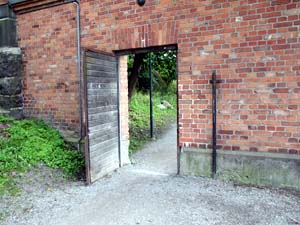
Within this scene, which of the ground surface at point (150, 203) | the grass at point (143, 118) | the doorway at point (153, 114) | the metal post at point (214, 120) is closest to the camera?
the ground surface at point (150, 203)

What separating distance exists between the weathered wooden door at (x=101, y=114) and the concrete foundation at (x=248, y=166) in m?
1.38

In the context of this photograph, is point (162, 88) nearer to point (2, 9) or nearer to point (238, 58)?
point (2, 9)

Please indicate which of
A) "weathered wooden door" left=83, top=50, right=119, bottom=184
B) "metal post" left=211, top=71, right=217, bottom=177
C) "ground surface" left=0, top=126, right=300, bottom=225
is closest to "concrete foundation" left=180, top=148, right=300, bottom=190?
"metal post" left=211, top=71, right=217, bottom=177

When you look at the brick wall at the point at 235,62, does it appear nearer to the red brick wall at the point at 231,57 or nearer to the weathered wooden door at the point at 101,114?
the red brick wall at the point at 231,57

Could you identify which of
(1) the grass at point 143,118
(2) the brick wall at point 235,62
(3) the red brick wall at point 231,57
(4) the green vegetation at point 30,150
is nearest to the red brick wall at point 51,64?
(4) the green vegetation at point 30,150

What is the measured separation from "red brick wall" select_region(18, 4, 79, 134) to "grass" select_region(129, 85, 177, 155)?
6.81ft

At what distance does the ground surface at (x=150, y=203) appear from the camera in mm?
3129

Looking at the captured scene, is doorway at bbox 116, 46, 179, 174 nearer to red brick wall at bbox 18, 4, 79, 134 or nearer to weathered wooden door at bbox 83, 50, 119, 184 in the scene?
weathered wooden door at bbox 83, 50, 119, 184

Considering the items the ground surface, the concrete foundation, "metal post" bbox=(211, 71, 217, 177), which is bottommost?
the ground surface

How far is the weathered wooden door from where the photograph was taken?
434 cm

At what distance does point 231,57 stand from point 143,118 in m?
6.18

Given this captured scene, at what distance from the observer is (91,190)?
416 cm

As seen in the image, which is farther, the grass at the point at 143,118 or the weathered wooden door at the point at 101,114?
the grass at the point at 143,118

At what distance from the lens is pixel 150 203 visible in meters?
3.54
